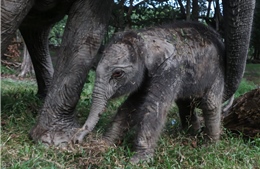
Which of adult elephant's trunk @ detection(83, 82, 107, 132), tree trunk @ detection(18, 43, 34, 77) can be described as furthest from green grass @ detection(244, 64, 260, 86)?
adult elephant's trunk @ detection(83, 82, 107, 132)

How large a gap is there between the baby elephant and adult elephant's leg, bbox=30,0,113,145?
15.9 inches

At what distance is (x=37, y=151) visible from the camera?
11.0ft

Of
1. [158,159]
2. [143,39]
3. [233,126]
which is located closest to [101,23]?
[143,39]

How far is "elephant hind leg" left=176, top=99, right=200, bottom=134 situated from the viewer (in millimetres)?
4422

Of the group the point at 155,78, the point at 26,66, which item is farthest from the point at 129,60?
the point at 26,66

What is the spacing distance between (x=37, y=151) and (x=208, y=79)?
5.85ft

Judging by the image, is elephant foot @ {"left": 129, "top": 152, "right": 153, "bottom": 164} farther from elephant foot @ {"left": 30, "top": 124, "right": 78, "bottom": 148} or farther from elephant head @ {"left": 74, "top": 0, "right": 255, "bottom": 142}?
elephant foot @ {"left": 30, "top": 124, "right": 78, "bottom": 148}

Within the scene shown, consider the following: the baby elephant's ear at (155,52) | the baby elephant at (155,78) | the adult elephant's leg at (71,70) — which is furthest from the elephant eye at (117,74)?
the adult elephant's leg at (71,70)

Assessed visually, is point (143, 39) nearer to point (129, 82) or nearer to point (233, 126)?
point (129, 82)

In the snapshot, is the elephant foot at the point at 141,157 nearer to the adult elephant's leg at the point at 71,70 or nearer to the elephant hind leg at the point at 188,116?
the adult elephant's leg at the point at 71,70

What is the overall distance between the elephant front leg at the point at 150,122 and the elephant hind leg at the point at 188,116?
0.84m

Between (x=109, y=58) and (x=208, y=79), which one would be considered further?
(x=208, y=79)

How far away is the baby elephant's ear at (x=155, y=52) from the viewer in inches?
142

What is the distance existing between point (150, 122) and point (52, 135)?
3.14ft
